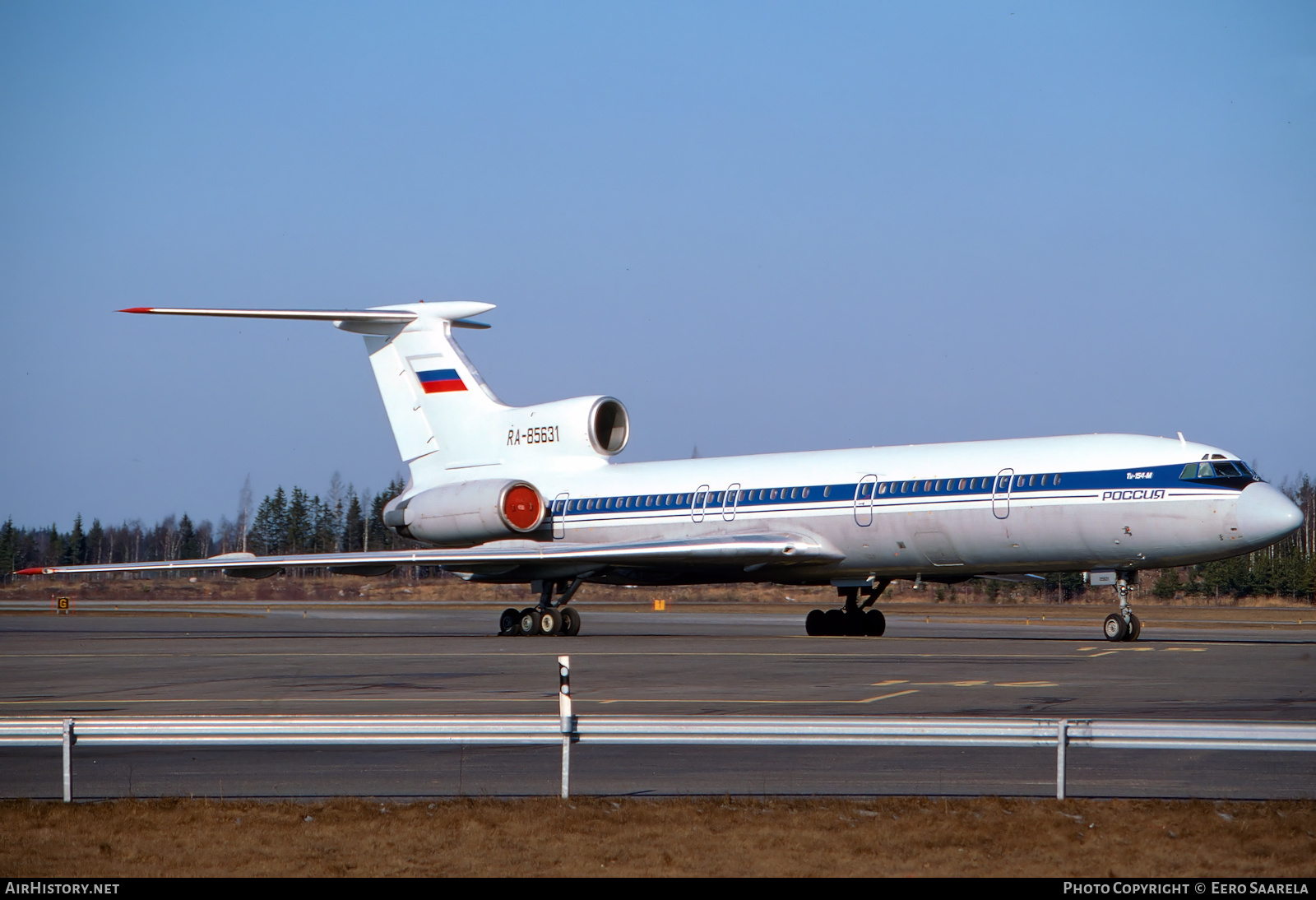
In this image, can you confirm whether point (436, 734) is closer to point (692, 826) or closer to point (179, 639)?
point (692, 826)

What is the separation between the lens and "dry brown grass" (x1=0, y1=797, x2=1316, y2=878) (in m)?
7.31

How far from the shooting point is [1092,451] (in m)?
26.0

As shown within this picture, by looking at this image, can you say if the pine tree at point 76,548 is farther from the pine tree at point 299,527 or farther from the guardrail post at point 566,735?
the guardrail post at point 566,735

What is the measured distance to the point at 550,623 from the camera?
31312 mm

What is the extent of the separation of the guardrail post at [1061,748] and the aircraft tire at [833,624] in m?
21.6

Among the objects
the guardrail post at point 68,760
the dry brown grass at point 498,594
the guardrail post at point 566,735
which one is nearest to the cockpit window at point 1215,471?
the guardrail post at point 566,735

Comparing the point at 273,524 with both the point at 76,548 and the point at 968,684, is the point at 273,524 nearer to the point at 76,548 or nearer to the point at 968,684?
the point at 76,548

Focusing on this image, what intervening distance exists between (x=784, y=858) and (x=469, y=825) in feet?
6.46

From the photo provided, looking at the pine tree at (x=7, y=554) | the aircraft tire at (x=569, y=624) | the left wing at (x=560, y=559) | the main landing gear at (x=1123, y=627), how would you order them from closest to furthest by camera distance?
the main landing gear at (x=1123, y=627), the left wing at (x=560, y=559), the aircraft tire at (x=569, y=624), the pine tree at (x=7, y=554)

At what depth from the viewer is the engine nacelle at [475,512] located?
108 ft

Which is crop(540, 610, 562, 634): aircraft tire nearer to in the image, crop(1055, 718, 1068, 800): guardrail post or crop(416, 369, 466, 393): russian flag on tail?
crop(416, 369, 466, 393): russian flag on tail

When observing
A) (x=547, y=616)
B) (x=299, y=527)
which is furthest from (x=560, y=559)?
(x=299, y=527)

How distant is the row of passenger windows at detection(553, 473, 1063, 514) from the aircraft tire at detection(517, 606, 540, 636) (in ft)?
10.8

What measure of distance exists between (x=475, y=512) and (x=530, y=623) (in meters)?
3.29
